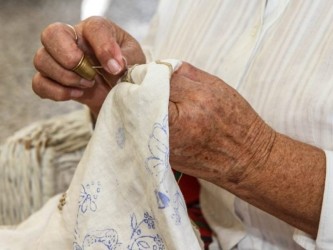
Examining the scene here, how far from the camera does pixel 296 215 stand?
2.06ft

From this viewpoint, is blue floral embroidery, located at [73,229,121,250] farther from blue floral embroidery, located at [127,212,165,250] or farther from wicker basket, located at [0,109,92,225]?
wicker basket, located at [0,109,92,225]

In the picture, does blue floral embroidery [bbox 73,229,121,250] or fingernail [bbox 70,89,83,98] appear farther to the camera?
fingernail [bbox 70,89,83,98]

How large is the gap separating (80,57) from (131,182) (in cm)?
18

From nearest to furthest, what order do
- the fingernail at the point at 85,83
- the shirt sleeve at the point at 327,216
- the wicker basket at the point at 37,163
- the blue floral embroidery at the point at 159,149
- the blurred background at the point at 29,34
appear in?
the blue floral embroidery at the point at 159,149
the shirt sleeve at the point at 327,216
the fingernail at the point at 85,83
the wicker basket at the point at 37,163
the blurred background at the point at 29,34

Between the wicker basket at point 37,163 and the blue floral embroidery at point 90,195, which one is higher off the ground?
the blue floral embroidery at point 90,195

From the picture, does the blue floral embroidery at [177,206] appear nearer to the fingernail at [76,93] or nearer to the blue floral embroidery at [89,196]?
the blue floral embroidery at [89,196]

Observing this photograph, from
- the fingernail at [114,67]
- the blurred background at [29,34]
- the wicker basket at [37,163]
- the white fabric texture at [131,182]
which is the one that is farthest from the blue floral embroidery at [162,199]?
the blurred background at [29,34]

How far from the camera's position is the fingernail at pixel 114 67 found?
602 mm

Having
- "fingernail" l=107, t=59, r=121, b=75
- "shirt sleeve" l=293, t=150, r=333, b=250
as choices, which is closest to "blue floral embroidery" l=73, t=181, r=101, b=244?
"fingernail" l=107, t=59, r=121, b=75

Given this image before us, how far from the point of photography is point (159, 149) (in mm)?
492

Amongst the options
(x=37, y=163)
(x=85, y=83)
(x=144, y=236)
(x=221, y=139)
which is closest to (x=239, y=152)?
(x=221, y=139)

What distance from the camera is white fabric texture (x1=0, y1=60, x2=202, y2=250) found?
1.65 feet

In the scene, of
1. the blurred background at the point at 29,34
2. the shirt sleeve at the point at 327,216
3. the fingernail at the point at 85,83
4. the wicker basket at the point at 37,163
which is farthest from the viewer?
the blurred background at the point at 29,34

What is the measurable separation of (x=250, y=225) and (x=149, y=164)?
12.3 inches
